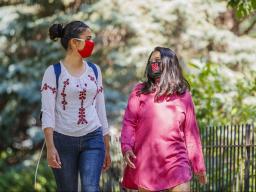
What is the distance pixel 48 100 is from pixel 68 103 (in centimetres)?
18

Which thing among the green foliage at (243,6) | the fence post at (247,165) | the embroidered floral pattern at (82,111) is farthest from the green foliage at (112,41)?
the embroidered floral pattern at (82,111)

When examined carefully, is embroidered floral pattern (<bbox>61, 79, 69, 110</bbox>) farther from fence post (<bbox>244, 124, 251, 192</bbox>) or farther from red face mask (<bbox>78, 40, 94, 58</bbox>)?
fence post (<bbox>244, 124, 251, 192</bbox>)

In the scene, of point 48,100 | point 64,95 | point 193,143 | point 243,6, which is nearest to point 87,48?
point 64,95

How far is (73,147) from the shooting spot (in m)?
6.68

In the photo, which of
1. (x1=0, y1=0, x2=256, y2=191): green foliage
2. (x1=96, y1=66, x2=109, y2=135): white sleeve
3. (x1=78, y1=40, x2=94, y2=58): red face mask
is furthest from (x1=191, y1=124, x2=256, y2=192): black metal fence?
(x1=0, y1=0, x2=256, y2=191): green foliage

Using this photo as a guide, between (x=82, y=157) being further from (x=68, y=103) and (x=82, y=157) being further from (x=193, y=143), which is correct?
(x=193, y=143)

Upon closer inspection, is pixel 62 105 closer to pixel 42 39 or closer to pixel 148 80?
pixel 148 80

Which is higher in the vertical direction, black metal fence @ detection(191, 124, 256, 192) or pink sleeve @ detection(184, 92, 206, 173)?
pink sleeve @ detection(184, 92, 206, 173)

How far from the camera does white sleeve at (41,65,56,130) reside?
6547 millimetres

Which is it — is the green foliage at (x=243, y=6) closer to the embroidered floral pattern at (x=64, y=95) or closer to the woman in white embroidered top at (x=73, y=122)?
the woman in white embroidered top at (x=73, y=122)

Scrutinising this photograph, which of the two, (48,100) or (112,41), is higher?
(48,100)

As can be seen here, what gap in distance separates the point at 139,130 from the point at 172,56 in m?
0.69

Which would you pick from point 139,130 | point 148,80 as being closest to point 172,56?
point 148,80

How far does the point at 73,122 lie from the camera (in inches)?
262
